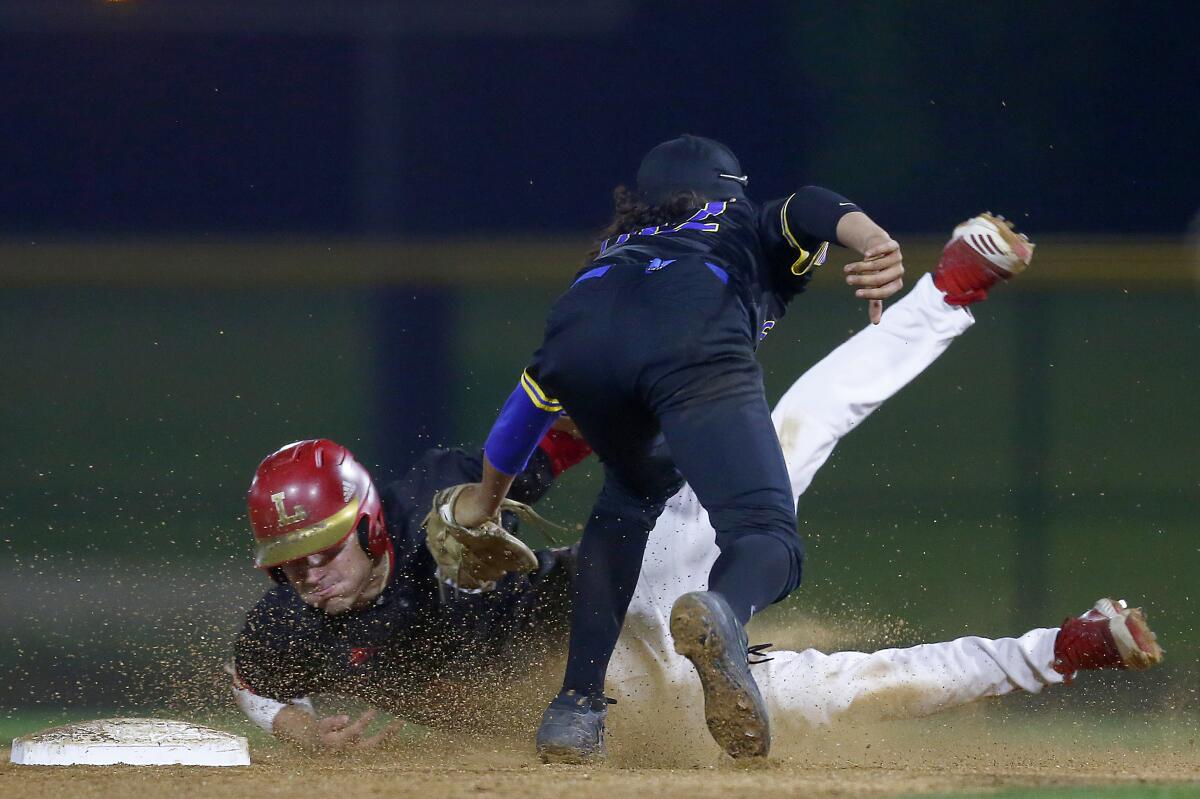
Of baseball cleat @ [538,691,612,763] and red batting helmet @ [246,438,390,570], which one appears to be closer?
baseball cleat @ [538,691,612,763]

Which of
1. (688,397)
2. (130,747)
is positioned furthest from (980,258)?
(130,747)

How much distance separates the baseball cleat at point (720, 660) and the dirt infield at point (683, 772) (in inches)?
3.5

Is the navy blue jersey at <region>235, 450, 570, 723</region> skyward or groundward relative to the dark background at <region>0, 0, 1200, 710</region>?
groundward

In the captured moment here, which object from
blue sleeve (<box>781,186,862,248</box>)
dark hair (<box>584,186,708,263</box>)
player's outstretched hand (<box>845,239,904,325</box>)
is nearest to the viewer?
player's outstretched hand (<box>845,239,904,325</box>)

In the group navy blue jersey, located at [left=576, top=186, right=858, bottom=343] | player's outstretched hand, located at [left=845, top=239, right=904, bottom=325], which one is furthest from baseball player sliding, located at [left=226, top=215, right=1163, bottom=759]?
player's outstretched hand, located at [left=845, top=239, right=904, bottom=325]

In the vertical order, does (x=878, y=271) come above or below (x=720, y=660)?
above

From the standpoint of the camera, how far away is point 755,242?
2.69m

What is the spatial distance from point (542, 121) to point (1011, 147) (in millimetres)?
1717

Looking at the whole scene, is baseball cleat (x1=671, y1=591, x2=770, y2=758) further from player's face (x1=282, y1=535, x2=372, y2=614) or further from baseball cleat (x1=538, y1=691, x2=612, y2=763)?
player's face (x1=282, y1=535, x2=372, y2=614)

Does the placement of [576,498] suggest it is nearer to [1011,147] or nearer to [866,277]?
[1011,147]

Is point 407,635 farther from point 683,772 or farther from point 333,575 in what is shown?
point 683,772

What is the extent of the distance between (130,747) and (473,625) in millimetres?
732

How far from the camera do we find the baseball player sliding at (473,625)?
2.97m

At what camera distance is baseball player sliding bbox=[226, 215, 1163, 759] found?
2971 mm
